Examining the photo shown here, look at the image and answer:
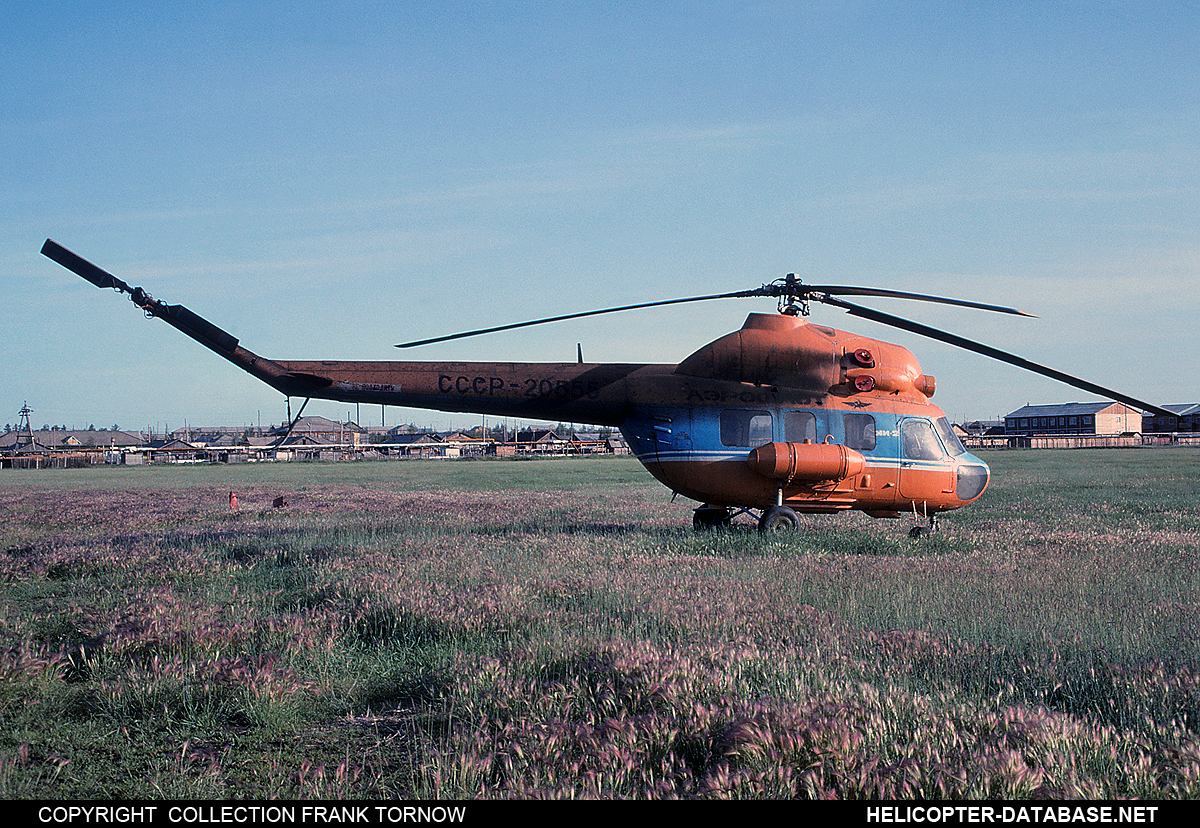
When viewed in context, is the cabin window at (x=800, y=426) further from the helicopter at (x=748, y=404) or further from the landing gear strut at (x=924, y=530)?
the landing gear strut at (x=924, y=530)

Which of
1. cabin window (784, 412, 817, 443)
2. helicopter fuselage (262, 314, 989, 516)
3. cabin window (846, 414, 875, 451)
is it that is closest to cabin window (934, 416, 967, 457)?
helicopter fuselage (262, 314, 989, 516)

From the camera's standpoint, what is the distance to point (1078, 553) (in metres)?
11.3

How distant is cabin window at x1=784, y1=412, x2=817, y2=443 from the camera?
1434 cm

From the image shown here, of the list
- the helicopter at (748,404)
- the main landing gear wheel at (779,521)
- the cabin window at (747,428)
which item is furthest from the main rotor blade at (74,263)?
the main landing gear wheel at (779,521)

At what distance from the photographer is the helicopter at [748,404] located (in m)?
13.9

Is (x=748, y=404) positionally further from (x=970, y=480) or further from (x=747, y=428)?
(x=970, y=480)

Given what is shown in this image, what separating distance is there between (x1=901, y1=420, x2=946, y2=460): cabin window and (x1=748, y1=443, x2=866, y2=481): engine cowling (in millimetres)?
1365

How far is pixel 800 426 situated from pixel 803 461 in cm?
82

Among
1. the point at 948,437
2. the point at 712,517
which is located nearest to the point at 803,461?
the point at 712,517

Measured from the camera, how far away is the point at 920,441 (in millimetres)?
14984

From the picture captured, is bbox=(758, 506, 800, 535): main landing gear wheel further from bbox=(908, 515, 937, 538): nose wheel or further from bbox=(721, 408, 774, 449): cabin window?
bbox=(908, 515, 937, 538): nose wheel

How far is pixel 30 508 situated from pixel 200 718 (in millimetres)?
26196

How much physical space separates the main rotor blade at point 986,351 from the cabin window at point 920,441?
3.00 m

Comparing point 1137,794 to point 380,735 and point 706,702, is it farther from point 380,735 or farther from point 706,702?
point 380,735
